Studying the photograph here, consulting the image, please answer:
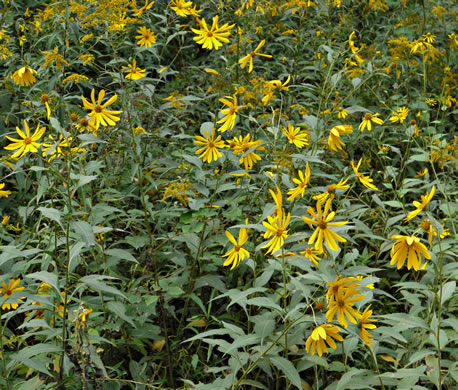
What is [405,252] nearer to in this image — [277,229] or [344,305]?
[344,305]

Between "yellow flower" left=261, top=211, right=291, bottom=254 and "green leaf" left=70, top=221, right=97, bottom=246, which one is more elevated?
"green leaf" left=70, top=221, right=97, bottom=246

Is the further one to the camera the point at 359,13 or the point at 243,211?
the point at 359,13

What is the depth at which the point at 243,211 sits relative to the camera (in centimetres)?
236

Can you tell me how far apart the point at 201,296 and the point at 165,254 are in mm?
282

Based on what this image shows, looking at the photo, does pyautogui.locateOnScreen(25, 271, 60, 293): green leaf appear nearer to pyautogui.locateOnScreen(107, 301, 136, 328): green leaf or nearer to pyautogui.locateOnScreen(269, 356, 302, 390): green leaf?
pyautogui.locateOnScreen(107, 301, 136, 328): green leaf

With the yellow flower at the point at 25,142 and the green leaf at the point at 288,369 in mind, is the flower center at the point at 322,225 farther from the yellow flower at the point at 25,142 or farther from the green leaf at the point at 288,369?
the yellow flower at the point at 25,142

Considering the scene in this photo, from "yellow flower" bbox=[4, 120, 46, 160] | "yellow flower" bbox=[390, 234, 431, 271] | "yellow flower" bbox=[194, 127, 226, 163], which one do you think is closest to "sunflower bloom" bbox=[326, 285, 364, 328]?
"yellow flower" bbox=[390, 234, 431, 271]

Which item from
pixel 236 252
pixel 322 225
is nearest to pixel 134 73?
pixel 236 252

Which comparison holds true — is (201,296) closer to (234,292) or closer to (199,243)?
(199,243)

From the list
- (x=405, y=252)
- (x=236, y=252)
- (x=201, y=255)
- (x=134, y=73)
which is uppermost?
(x=134, y=73)

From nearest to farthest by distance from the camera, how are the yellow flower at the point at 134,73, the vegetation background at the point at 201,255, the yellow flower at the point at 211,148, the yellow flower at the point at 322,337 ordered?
the yellow flower at the point at 322,337 < the vegetation background at the point at 201,255 < the yellow flower at the point at 211,148 < the yellow flower at the point at 134,73

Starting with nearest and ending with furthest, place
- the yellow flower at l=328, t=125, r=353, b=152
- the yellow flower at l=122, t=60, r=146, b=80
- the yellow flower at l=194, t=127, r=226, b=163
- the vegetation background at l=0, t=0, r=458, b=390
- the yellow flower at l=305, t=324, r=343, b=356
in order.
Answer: the yellow flower at l=305, t=324, r=343, b=356 < the vegetation background at l=0, t=0, r=458, b=390 < the yellow flower at l=328, t=125, r=353, b=152 < the yellow flower at l=194, t=127, r=226, b=163 < the yellow flower at l=122, t=60, r=146, b=80

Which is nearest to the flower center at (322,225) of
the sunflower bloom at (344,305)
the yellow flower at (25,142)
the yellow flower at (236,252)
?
the sunflower bloom at (344,305)

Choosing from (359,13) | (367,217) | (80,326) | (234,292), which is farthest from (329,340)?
(359,13)
